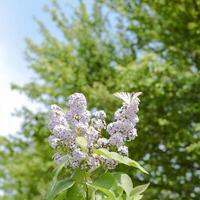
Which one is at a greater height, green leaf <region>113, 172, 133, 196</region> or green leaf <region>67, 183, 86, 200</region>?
green leaf <region>113, 172, 133, 196</region>

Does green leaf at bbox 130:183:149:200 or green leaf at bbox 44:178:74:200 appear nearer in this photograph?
green leaf at bbox 44:178:74:200

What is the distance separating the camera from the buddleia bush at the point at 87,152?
246 cm

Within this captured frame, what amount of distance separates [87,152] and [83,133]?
0.09 metres

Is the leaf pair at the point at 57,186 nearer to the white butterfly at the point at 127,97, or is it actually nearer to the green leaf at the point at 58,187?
the green leaf at the point at 58,187

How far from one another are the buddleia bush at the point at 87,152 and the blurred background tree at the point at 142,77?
6.05 m

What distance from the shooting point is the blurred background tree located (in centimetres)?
980

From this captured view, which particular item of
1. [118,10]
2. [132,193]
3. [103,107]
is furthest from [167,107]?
[132,193]

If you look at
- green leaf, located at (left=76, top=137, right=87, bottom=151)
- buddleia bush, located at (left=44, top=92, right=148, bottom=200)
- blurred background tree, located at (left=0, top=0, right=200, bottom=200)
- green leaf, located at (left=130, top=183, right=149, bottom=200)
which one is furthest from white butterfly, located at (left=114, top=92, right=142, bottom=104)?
blurred background tree, located at (left=0, top=0, right=200, bottom=200)

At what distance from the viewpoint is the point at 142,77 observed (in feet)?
32.2

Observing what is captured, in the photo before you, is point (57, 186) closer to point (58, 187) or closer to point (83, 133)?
point (58, 187)

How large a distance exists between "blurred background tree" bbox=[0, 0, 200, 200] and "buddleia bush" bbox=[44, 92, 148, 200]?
6050 mm

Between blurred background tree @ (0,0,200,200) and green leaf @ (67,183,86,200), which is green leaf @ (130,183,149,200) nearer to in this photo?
green leaf @ (67,183,86,200)

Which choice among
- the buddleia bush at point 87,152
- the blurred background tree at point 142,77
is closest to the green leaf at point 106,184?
the buddleia bush at point 87,152

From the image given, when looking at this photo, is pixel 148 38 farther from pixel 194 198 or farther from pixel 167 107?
pixel 194 198
